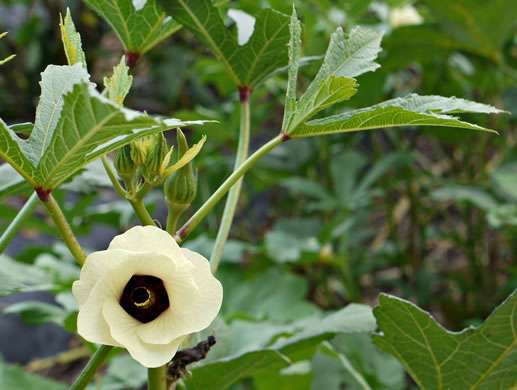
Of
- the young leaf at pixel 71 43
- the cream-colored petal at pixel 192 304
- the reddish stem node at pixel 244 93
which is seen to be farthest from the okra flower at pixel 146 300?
the reddish stem node at pixel 244 93

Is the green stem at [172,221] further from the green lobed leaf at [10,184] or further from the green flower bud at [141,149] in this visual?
the green lobed leaf at [10,184]

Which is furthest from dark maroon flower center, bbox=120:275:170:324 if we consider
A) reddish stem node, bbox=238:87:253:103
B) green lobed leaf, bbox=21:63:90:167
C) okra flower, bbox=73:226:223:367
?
reddish stem node, bbox=238:87:253:103

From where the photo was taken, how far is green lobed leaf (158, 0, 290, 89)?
1.70ft

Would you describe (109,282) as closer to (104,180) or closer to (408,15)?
(104,180)

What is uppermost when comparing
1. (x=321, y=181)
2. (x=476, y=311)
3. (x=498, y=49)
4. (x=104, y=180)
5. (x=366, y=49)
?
(x=366, y=49)

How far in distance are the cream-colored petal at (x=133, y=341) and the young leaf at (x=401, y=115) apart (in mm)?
187

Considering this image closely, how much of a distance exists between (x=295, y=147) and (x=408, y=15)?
41 cm

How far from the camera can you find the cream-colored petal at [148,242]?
0.34 meters

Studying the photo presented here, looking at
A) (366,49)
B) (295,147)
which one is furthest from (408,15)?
(366,49)

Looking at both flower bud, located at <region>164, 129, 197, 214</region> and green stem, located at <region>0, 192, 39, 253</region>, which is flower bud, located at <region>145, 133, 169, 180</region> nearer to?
flower bud, located at <region>164, 129, 197, 214</region>

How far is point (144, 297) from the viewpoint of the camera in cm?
36

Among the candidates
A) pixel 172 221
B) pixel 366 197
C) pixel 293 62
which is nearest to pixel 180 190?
pixel 172 221

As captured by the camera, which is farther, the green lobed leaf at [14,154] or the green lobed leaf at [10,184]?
the green lobed leaf at [10,184]

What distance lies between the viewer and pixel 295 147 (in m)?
1.43
